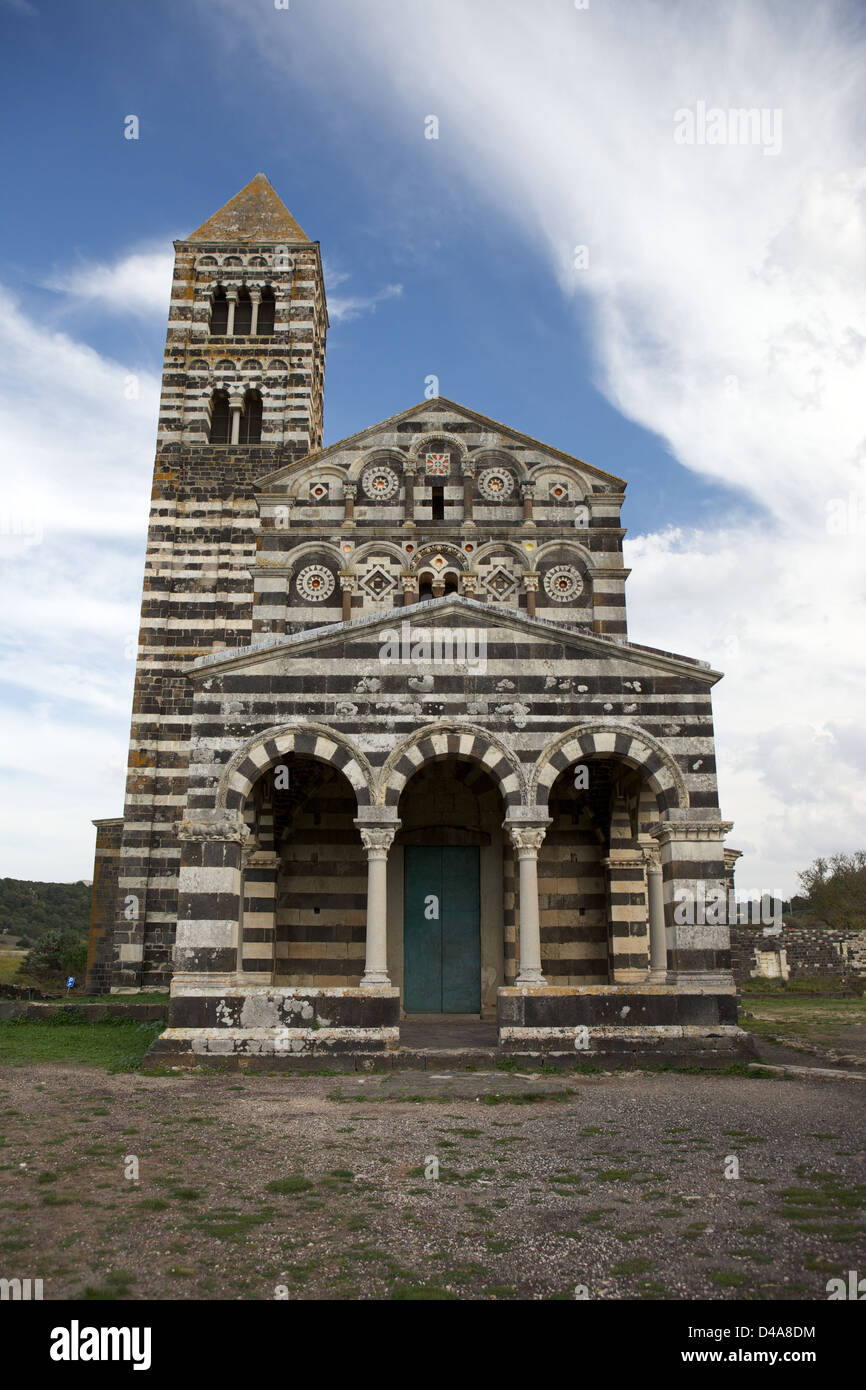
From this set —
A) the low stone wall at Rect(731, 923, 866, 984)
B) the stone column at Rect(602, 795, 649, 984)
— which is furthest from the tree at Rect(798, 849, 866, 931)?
the stone column at Rect(602, 795, 649, 984)

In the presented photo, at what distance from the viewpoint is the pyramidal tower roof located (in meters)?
28.0

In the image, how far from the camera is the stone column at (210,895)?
42.2 ft

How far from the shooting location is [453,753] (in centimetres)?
1386

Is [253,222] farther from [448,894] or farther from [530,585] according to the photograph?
[448,894]

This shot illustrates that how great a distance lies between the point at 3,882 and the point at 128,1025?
7000 cm

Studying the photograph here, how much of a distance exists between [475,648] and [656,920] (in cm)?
554

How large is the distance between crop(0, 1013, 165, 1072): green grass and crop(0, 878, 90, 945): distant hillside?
168ft

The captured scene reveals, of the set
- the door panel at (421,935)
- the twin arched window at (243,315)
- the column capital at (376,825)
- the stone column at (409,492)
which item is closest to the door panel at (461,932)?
the door panel at (421,935)

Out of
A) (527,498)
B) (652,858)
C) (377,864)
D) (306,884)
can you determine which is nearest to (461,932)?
(306,884)

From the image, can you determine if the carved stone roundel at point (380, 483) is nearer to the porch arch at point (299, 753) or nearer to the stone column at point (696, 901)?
the porch arch at point (299, 753)

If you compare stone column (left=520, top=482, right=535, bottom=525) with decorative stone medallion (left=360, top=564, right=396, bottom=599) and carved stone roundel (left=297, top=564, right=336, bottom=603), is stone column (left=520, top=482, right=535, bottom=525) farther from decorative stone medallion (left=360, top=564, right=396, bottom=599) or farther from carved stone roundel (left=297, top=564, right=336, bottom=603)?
carved stone roundel (left=297, top=564, right=336, bottom=603)

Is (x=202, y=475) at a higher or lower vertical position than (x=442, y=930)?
higher
